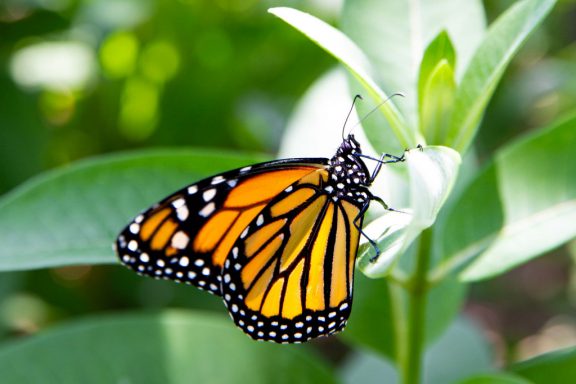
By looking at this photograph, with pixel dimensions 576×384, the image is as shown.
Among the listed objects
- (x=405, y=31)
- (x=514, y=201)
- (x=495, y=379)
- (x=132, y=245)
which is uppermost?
(x=405, y=31)

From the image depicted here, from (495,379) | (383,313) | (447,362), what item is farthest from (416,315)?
(447,362)

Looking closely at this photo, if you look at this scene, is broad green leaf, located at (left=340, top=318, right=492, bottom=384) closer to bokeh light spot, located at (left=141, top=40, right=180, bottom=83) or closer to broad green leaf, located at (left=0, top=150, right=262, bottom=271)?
broad green leaf, located at (left=0, top=150, right=262, bottom=271)

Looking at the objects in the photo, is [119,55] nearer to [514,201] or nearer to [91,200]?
[91,200]

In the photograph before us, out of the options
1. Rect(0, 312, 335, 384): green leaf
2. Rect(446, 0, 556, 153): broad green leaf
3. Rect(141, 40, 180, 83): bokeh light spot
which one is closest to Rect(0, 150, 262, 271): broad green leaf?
Rect(0, 312, 335, 384): green leaf

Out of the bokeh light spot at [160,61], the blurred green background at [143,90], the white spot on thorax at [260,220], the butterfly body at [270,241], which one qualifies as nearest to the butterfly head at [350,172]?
the butterfly body at [270,241]

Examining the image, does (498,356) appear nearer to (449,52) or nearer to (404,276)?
(404,276)

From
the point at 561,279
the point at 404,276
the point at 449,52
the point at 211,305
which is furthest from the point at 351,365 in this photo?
the point at 561,279
